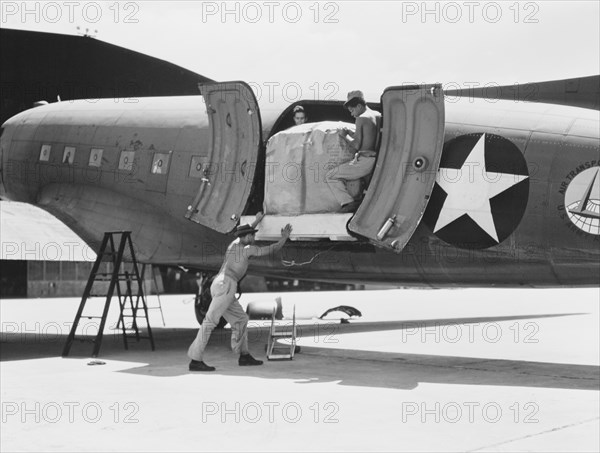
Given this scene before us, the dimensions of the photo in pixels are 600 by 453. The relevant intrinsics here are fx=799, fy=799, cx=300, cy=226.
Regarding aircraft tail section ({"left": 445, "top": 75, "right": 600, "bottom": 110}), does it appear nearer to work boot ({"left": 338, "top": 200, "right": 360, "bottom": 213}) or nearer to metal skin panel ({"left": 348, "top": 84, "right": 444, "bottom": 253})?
metal skin panel ({"left": 348, "top": 84, "right": 444, "bottom": 253})

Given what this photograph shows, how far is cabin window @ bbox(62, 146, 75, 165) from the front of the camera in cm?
1745

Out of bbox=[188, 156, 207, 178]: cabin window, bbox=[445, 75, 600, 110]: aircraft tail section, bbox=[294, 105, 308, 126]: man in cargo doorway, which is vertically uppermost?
bbox=[445, 75, 600, 110]: aircraft tail section

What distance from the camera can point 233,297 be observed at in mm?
13672

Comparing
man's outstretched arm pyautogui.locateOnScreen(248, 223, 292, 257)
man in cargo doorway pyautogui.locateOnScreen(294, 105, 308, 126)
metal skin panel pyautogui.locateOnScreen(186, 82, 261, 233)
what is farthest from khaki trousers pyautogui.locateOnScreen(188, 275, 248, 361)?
man in cargo doorway pyautogui.locateOnScreen(294, 105, 308, 126)

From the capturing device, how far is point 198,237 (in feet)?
52.5

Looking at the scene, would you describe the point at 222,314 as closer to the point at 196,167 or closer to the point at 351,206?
the point at 351,206

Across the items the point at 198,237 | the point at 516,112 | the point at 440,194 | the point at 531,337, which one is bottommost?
the point at 531,337

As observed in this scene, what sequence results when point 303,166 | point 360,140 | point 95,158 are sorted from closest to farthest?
point 360,140 < point 303,166 < point 95,158

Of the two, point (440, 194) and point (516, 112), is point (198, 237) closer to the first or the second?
point (440, 194)

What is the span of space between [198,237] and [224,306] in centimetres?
287

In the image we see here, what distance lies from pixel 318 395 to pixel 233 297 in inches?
135

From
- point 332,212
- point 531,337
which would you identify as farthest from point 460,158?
point 531,337

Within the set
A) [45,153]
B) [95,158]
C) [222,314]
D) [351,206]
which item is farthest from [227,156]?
[45,153]

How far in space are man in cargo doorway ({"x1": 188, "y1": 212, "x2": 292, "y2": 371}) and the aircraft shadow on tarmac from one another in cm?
29
